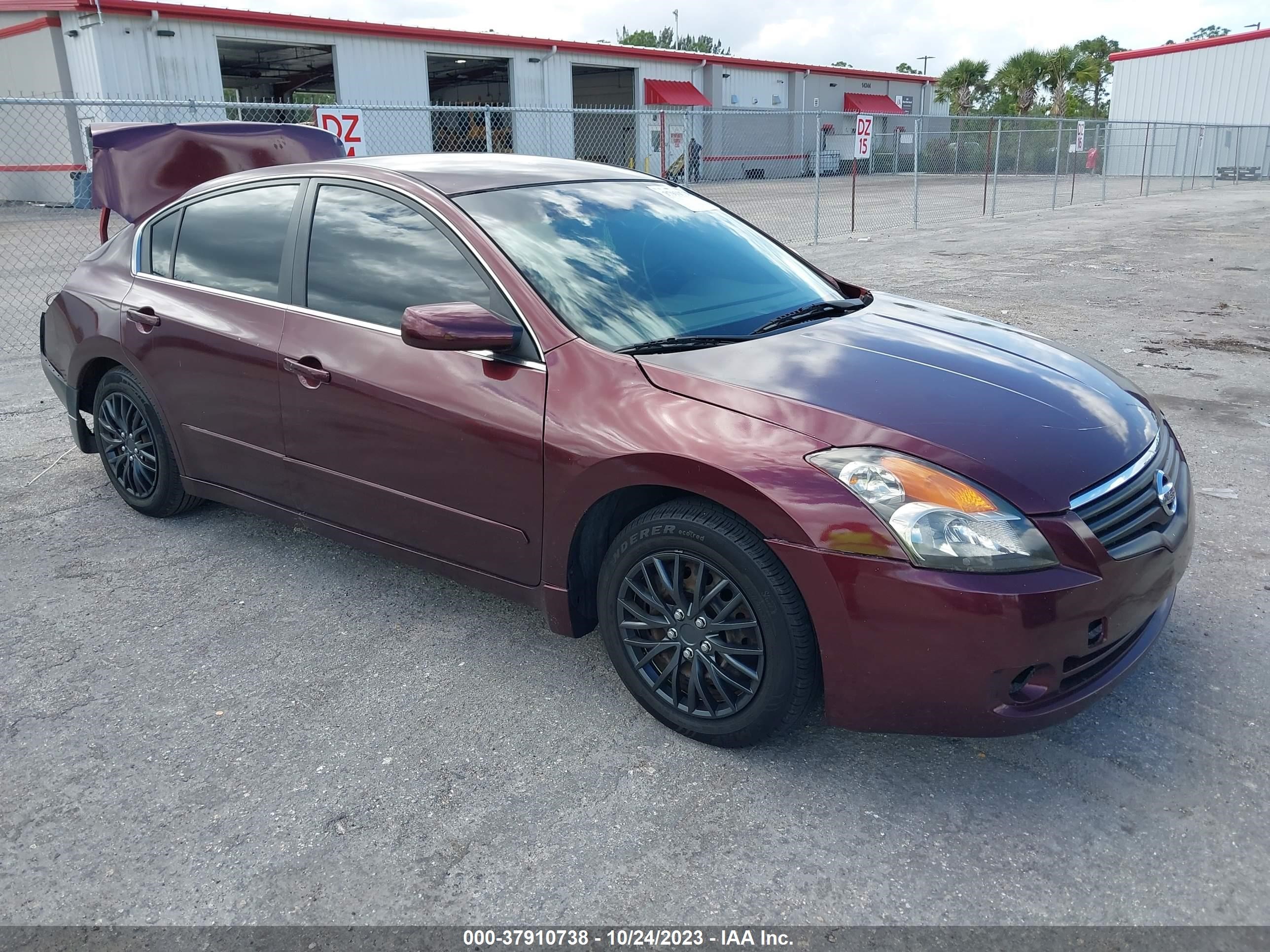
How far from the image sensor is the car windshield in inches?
129

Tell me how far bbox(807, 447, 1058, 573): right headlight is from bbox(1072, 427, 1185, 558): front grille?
21 centimetres

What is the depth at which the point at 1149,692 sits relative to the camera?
3162 millimetres

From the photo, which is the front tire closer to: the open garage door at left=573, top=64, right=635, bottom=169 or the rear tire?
the rear tire

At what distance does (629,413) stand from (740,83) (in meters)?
42.9

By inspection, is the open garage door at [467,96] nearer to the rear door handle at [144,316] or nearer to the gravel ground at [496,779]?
the rear door handle at [144,316]

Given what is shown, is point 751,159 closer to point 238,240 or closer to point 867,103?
point 867,103

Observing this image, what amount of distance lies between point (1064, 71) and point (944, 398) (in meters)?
60.9

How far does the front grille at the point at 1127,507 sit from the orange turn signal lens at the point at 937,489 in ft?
0.89

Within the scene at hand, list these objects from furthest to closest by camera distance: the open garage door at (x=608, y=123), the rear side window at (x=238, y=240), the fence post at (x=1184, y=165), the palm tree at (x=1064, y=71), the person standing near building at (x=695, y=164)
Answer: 1. the palm tree at (x=1064, y=71)
2. the open garage door at (x=608, y=123)
3. the fence post at (x=1184, y=165)
4. the person standing near building at (x=695, y=164)
5. the rear side window at (x=238, y=240)

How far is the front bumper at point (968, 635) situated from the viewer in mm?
2443

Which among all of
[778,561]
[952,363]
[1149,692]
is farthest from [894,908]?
[952,363]

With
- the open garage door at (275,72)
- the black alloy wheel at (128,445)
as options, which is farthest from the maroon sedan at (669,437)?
the open garage door at (275,72)

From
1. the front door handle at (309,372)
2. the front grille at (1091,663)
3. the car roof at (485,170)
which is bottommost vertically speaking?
the front grille at (1091,663)

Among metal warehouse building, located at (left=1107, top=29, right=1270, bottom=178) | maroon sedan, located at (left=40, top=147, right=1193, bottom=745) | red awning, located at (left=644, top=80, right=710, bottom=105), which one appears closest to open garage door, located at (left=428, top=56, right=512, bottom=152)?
red awning, located at (left=644, top=80, right=710, bottom=105)
